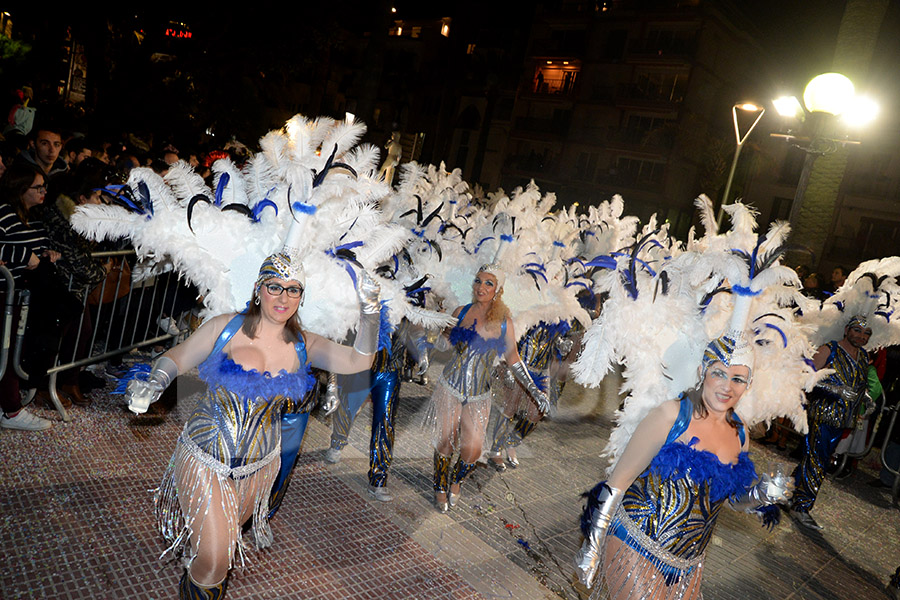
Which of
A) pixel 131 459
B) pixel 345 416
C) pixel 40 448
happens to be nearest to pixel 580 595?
pixel 345 416

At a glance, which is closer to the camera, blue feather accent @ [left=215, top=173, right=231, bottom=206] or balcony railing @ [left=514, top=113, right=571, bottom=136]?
blue feather accent @ [left=215, top=173, right=231, bottom=206]

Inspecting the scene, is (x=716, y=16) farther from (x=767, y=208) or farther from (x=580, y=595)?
(x=580, y=595)

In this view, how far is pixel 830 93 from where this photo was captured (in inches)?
243

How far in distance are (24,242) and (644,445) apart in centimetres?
425

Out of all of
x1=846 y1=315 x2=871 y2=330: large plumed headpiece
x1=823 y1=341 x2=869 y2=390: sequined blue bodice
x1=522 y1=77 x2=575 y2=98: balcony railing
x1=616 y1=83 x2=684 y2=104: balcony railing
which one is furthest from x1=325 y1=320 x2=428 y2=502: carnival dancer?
x1=522 y1=77 x2=575 y2=98: balcony railing

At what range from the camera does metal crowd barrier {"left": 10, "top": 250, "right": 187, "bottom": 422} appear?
4.62 meters

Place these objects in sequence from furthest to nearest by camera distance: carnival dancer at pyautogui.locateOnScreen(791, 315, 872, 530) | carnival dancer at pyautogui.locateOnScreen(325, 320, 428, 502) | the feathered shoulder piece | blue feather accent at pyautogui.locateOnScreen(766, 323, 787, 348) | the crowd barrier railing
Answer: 1. the feathered shoulder piece
2. carnival dancer at pyautogui.locateOnScreen(791, 315, 872, 530)
3. carnival dancer at pyautogui.locateOnScreen(325, 320, 428, 502)
4. the crowd barrier railing
5. blue feather accent at pyautogui.locateOnScreen(766, 323, 787, 348)

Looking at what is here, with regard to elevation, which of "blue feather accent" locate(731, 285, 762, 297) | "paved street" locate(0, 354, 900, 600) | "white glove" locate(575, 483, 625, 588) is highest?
"blue feather accent" locate(731, 285, 762, 297)

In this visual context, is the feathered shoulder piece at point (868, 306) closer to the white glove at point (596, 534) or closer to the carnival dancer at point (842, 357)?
the carnival dancer at point (842, 357)

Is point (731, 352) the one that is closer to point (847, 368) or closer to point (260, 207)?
point (260, 207)

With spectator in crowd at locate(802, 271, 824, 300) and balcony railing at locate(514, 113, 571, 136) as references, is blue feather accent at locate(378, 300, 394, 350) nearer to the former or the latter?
spectator in crowd at locate(802, 271, 824, 300)

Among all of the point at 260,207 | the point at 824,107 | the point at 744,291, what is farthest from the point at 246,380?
the point at 824,107

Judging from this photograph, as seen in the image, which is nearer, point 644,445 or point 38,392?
point 644,445

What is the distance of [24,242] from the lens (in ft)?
13.9
